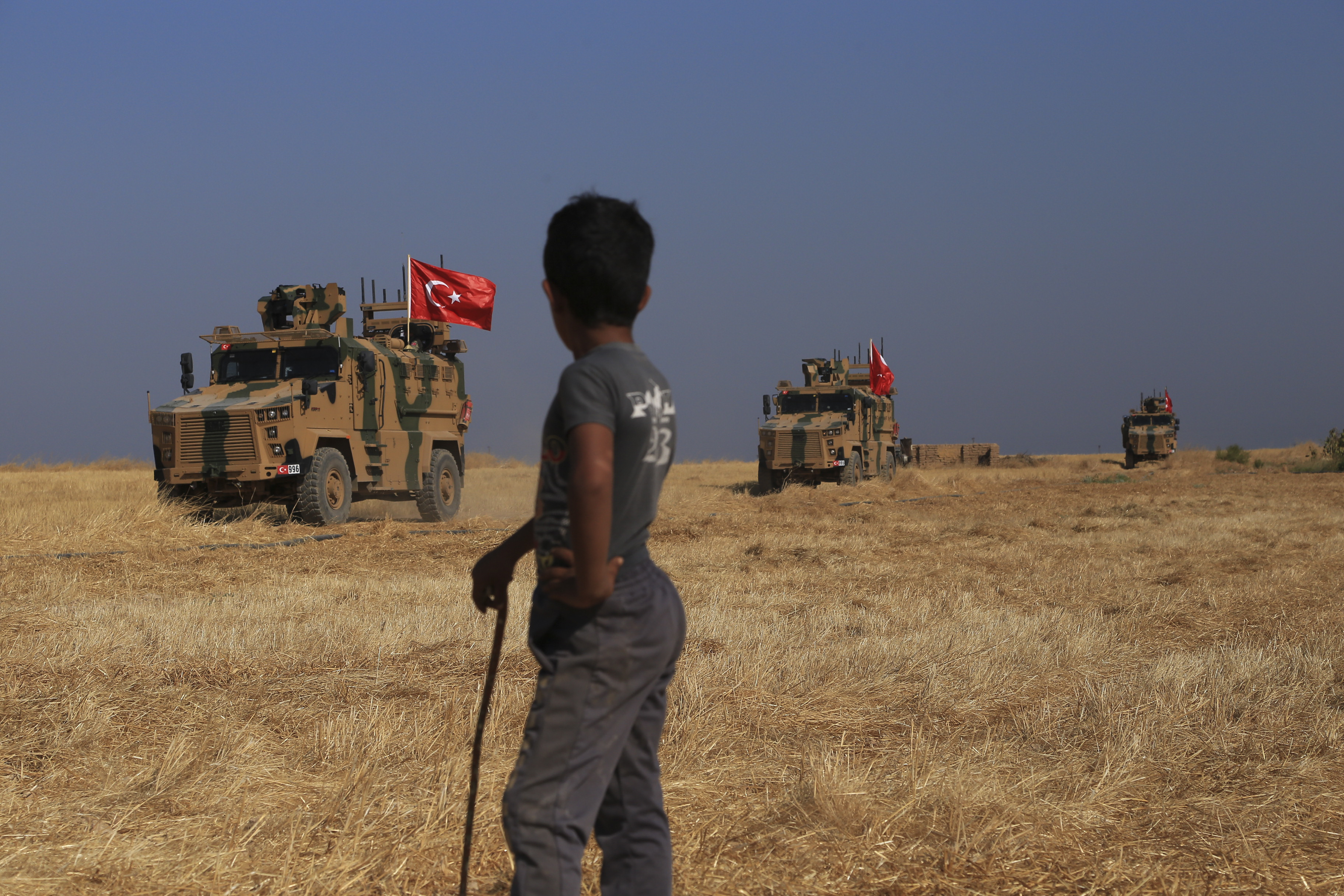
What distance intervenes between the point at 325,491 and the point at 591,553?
42.7ft

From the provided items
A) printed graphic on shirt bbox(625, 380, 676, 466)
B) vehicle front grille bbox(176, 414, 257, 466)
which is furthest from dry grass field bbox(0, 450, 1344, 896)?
vehicle front grille bbox(176, 414, 257, 466)

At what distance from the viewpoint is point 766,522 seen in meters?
15.7

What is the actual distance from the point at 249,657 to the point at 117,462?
34910 millimetres

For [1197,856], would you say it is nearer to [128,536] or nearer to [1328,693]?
[1328,693]

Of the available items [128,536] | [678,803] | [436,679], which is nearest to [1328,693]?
[678,803]

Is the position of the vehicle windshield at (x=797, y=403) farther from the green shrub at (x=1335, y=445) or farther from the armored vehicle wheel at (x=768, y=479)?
the green shrub at (x=1335, y=445)

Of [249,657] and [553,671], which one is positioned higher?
[553,671]

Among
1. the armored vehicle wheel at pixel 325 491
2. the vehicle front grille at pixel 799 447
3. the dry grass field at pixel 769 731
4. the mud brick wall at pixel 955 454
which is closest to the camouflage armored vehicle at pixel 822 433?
the vehicle front grille at pixel 799 447

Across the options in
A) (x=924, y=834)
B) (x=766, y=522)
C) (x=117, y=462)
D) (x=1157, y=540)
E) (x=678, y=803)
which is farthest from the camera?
(x=117, y=462)

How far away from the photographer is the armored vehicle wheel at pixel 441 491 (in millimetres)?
17000

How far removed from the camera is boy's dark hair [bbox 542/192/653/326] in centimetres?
224

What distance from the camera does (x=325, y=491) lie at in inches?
568

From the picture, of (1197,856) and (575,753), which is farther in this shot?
(1197,856)

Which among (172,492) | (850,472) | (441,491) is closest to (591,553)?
(172,492)
